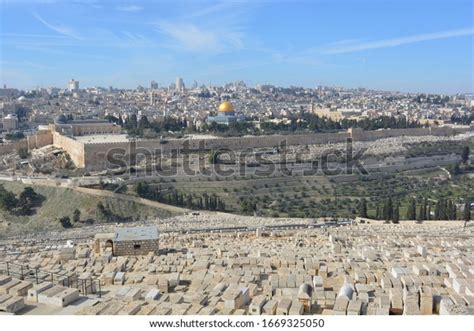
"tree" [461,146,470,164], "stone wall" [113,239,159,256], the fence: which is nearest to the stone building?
"stone wall" [113,239,159,256]

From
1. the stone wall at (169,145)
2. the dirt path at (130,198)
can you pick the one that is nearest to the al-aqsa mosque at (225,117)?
the stone wall at (169,145)

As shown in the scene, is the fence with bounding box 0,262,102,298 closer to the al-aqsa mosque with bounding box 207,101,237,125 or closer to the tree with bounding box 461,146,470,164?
the tree with bounding box 461,146,470,164

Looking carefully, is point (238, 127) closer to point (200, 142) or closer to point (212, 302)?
point (200, 142)

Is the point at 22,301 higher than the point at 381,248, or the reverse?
the point at 22,301

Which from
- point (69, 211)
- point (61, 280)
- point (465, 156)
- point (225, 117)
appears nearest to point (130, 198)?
point (69, 211)

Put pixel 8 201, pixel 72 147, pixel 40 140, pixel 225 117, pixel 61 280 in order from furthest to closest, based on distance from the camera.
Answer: pixel 225 117
pixel 40 140
pixel 72 147
pixel 8 201
pixel 61 280

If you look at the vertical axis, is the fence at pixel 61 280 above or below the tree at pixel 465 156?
above

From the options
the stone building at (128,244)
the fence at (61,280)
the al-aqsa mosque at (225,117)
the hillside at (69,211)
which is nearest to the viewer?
the fence at (61,280)

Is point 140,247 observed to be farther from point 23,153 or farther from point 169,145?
point 23,153

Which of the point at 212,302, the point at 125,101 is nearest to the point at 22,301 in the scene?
the point at 212,302

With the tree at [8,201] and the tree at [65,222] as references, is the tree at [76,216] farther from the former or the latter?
the tree at [8,201]

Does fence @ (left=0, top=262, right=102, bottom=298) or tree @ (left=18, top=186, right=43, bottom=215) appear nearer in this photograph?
fence @ (left=0, top=262, right=102, bottom=298)
